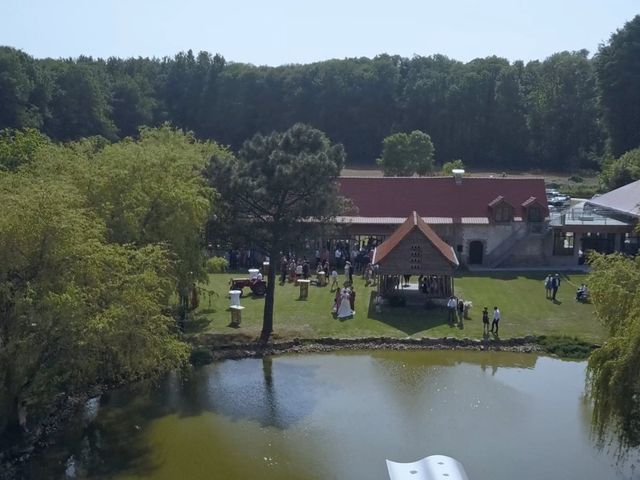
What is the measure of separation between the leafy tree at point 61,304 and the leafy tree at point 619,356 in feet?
36.1

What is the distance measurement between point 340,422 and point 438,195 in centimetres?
2411

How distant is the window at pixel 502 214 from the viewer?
43.0m

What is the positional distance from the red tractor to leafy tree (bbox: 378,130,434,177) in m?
34.5

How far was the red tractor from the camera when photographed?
35.8m

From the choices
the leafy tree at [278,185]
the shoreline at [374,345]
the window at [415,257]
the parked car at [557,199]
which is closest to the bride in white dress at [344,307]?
the shoreline at [374,345]

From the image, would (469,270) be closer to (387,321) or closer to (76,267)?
(387,321)

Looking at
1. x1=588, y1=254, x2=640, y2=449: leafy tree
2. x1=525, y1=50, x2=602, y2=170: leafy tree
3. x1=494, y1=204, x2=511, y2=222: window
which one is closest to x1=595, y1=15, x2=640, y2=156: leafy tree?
x1=525, y1=50, x2=602, y2=170: leafy tree

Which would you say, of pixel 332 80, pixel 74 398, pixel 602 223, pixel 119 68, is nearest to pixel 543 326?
pixel 602 223

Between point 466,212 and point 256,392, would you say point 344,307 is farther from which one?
point 466,212

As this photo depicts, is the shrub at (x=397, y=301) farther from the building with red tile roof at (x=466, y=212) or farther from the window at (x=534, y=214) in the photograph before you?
the window at (x=534, y=214)

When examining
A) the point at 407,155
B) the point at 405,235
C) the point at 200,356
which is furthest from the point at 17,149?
the point at 407,155

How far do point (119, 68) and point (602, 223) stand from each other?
7523 centimetres

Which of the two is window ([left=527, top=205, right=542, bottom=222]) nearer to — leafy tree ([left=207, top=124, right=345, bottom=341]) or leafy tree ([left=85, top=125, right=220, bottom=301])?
leafy tree ([left=207, top=124, right=345, bottom=341])

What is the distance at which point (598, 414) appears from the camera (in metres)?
17.4
